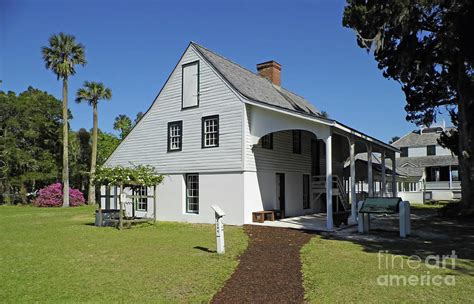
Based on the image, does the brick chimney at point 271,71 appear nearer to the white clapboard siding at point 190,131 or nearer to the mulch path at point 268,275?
the white clapboard siding at point 190,131

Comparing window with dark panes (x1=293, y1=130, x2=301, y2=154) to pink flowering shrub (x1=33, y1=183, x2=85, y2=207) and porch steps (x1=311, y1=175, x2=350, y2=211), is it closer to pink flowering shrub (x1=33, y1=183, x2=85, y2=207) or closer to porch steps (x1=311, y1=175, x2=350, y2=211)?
porch steps (x1=311, y1=175, x2=350, y2=211)

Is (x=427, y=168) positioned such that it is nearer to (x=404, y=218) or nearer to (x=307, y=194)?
(x=307, y=194)

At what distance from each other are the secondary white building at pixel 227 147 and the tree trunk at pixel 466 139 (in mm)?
3933

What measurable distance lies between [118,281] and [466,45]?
1549 cm

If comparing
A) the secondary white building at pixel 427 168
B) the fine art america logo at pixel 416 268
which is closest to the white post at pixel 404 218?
the fine art america logo at pixel 416 268

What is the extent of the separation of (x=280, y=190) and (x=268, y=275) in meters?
11.9

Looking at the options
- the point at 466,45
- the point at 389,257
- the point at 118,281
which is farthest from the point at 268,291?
the point at 466,45

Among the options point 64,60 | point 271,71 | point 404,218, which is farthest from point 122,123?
point 404,218

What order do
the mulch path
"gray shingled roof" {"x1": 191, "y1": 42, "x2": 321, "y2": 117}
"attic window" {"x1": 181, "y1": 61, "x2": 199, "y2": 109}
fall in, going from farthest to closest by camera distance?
"attic window" {"x1": 181, "y1": 61, "x2": 199, "y2": 109}
"gray shingled roof" {"x1": 191, "y1": 42, "x2": 321, "y2": 117}
the mulch path

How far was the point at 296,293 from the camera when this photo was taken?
643 cm

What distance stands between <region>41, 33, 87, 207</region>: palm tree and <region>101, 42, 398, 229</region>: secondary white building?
40.3 feet

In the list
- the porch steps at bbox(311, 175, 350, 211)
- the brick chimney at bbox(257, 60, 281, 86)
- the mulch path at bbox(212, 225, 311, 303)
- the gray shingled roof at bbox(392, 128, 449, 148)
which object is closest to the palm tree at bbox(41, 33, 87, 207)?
the brick chimney at bbox(257, 60, 281, 86)

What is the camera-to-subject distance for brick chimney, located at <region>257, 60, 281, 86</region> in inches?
978

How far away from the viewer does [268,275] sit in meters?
7.66
